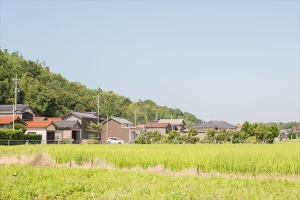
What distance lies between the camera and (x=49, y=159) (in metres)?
15.6

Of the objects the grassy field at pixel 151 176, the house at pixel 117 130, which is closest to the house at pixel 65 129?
the house at pixel 117 130

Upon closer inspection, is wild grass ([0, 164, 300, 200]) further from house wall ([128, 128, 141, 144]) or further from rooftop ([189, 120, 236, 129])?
rooftop ([189, 120, 236, 129])

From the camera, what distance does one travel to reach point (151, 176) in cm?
1105

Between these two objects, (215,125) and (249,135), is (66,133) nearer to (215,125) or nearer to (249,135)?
(249,135)

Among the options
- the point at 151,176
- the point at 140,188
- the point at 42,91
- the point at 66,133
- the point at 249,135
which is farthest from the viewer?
the point at 42,91

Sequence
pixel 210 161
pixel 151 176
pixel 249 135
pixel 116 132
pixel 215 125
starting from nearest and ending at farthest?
pixel 151 176 < pixel 210 161 < pixel 249 135 < pixel 116 132 < pixel 215 125

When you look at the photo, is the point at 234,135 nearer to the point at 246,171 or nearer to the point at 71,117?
the point at 71,117

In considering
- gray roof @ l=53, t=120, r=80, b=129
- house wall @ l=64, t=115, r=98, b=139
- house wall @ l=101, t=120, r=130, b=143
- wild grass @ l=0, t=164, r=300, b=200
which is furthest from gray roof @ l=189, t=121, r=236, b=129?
wild grass @ l=0, t=164, r=300, b=200

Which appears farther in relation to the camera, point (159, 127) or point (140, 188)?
point (159, 127)

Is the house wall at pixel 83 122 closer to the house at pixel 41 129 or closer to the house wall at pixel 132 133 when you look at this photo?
the house wall at pixel 132 133

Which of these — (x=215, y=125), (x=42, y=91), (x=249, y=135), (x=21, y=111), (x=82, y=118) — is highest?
(x=42, y=91)

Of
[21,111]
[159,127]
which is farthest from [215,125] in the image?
[21,111]

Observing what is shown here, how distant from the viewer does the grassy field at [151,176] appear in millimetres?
8898

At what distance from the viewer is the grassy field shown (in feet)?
29.2
